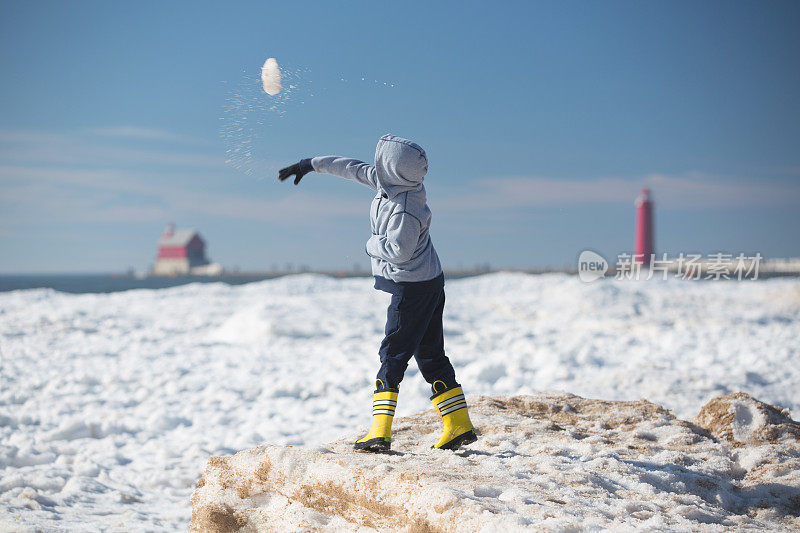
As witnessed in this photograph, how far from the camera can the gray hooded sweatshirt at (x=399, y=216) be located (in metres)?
2.71

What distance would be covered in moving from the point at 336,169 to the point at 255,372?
4.49 meters

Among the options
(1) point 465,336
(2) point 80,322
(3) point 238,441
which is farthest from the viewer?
(2) point 80,322

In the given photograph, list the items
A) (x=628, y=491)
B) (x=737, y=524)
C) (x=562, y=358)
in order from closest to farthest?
(x=737, y=524) → (x=628, y=491) → (x=562, y=358)

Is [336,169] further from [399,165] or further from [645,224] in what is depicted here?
[645,224]

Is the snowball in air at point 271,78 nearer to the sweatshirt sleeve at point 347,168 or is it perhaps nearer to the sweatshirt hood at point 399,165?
the sweatshirt sleeve at point 347,168

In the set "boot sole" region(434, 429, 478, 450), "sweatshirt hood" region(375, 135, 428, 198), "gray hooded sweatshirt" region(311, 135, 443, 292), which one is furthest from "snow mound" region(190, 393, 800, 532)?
"sweatshirt hood" region(375, 135, 428, 198)

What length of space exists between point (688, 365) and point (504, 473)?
5.69 meters

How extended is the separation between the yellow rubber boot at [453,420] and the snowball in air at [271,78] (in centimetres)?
152

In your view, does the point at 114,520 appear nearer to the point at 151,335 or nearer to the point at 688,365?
the point at 688,365

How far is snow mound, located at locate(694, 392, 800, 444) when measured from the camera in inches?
137

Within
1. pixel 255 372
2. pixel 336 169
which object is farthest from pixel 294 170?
pixel 255 372

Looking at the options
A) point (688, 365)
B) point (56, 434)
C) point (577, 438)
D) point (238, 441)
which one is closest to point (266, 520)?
point (577, 438)

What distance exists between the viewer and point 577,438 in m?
3.13

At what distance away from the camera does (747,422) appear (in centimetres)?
361
